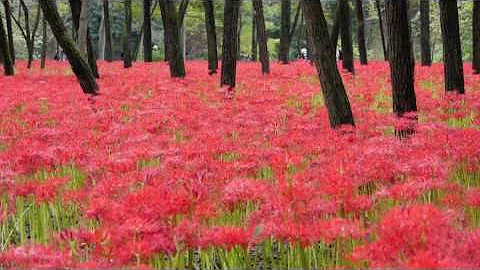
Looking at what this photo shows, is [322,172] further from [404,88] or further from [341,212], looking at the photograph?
[404,88]

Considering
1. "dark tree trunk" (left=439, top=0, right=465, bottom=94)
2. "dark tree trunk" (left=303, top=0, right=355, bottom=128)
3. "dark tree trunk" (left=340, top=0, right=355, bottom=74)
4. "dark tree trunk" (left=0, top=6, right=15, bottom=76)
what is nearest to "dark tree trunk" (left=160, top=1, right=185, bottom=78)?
"dark tree trunk" (left=340, top=0, right=355, bottom=74)

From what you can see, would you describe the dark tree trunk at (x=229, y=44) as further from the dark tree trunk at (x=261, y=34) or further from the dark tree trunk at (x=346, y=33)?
the dark tree trunk at (x=261, y=34)

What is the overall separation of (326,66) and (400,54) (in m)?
0.97

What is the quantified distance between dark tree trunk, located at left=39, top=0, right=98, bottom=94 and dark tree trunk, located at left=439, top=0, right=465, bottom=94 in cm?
725

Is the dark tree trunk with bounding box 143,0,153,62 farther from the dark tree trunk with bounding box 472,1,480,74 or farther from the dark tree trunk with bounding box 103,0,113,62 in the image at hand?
the dark tree trunk with bounding box 472,1,480,74

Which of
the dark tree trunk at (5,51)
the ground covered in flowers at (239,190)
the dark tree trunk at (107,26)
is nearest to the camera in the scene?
the ground covered in flowers at (239,190)

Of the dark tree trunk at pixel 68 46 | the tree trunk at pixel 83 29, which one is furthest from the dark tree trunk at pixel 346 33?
the dark tree trunk at pixel 68 46

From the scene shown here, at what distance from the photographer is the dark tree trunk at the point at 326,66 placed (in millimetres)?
7969

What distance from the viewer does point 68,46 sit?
40.3 ft

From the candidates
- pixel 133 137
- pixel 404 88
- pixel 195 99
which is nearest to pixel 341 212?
pixel 133 137

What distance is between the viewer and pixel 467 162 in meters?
5.42

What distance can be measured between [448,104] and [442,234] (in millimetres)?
7752

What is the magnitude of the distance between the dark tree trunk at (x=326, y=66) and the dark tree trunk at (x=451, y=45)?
391 centimetres

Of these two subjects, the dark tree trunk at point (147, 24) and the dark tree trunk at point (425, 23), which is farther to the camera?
the dark tree trunk at point (147, 24)
